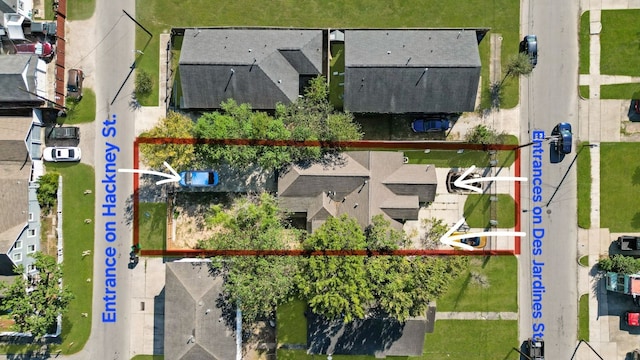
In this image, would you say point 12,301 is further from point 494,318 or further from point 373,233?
point 494,318

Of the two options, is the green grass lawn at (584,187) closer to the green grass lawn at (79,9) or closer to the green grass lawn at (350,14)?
the green grass lawn at (350,14)

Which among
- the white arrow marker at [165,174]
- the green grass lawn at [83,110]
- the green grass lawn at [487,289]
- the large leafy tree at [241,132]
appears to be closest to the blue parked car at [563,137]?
the green grass lawn at [487,289]

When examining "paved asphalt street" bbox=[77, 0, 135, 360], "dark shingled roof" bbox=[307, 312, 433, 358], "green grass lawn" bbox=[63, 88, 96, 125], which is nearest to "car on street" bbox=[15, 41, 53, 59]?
"paved asphalt street" bbox=[77, 0, 135, 360]

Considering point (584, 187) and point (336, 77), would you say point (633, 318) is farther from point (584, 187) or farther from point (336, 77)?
point (336, 77)

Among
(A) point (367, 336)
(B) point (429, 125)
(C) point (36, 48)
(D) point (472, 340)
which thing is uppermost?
(C) point (36, 48)

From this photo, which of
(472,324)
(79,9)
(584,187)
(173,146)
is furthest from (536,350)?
(79,9)

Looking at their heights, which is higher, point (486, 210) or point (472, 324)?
point (486, 210)
